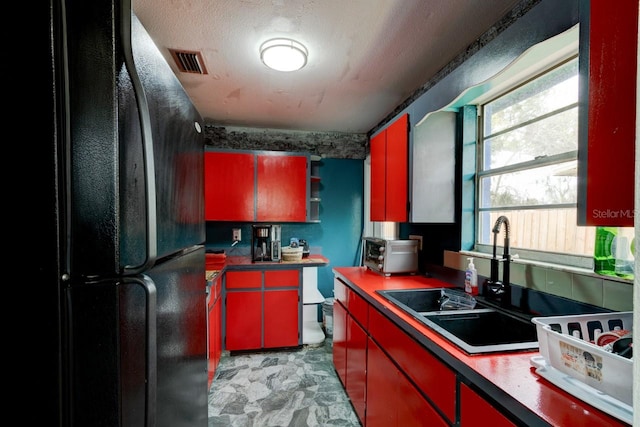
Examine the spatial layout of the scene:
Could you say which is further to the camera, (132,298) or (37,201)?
(132,298)

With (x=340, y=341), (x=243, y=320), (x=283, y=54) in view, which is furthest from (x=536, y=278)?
(x=243, y=320)

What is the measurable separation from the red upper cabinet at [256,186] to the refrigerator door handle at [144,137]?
269 cm

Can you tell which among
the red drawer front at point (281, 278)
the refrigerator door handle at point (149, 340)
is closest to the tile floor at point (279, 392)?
the red drawer front at point (281, 278)

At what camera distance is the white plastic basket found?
0.67 meters

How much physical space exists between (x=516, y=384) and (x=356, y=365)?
1317 mm

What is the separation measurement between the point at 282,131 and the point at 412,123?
199 centimetres

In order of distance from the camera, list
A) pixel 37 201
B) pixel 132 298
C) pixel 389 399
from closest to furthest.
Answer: pixel 37 201 < pixel 132 298 < pixel 389 399

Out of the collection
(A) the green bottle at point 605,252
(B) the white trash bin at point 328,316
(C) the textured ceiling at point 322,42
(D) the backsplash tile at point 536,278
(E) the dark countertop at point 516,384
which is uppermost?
(C) the textured ceiling at point 322,42

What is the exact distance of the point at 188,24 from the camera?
170 cm

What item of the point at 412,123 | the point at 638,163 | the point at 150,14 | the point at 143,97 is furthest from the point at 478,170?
the point at 150,14

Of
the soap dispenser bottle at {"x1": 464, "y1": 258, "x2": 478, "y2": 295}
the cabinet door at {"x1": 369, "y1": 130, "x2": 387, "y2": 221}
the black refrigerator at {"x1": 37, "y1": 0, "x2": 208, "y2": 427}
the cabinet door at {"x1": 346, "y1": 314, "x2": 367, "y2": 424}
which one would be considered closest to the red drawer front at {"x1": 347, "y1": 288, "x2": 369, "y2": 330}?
the cabinet door at {"x1": 346, "y1": 314, "x2": 367, "y2": 424}

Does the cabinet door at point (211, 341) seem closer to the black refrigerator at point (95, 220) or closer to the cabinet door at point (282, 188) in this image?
the cabinet door at point (282, 188)

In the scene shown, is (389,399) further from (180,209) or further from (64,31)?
(64,31)

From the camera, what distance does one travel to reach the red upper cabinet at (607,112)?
63 centimetres
